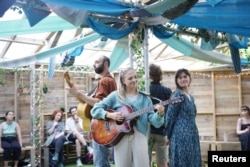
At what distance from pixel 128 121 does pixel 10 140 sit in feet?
14.0

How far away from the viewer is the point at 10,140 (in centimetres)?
655

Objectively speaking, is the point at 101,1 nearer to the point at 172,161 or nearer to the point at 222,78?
the point at 172,161

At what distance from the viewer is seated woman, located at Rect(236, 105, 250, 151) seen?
20.8ft

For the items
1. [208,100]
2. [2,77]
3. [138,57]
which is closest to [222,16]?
[138,57]

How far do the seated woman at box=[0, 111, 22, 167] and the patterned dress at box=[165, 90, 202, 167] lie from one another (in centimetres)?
402

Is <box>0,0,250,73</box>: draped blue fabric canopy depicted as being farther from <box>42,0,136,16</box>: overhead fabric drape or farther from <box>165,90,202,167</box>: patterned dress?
<box>165,90,202,167</box>: patterned dress

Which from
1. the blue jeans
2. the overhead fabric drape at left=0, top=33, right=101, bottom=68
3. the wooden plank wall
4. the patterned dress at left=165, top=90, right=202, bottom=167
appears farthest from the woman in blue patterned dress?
the wooden plank wall

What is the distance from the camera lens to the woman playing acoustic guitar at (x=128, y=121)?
9.36ft

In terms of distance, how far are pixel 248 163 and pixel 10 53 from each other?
21.0 ft

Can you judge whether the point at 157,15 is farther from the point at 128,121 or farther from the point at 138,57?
the point at 128,121

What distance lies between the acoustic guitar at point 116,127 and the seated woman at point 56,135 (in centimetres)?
395

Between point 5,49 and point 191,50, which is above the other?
point 5,49

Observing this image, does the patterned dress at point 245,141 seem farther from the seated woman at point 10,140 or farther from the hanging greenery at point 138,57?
the seated woman at point 10,140

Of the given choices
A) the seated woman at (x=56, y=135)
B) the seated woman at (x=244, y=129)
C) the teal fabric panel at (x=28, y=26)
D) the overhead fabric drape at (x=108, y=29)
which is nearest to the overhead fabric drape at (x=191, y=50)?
the overhead fabric drape at (x=108, y=29)
